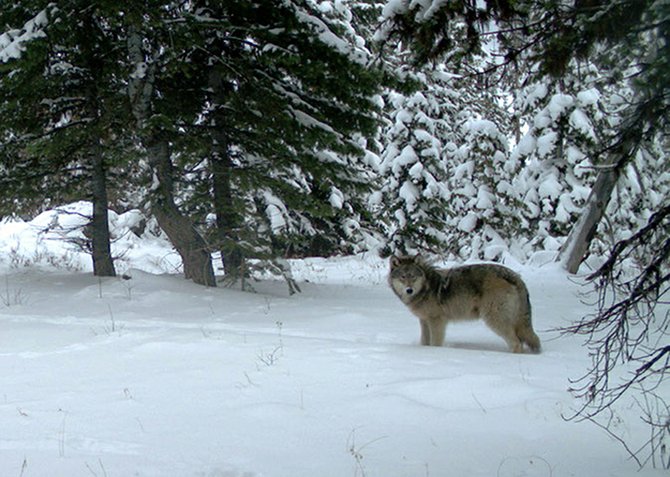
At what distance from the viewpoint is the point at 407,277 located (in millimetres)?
8297

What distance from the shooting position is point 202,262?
39.9 ft

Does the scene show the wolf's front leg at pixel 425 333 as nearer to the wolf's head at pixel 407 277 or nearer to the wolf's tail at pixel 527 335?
the wolf's head at pixel 407 277

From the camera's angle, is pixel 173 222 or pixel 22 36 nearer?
pixel 22 36

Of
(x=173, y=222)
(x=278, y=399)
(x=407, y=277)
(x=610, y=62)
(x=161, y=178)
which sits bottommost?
(x=278, y=399)

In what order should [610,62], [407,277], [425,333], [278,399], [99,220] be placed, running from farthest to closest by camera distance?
1. [99,220]
2. [407,277]
3. [425,333]
4. [278,399]
5. [610,62]

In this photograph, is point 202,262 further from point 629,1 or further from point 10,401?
point 629,1

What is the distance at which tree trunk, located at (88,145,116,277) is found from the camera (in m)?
11.8

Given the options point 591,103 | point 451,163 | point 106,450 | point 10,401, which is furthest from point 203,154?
point 451,163

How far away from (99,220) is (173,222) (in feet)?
5.43

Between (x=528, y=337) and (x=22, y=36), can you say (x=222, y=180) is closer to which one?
(x=22, y=36)

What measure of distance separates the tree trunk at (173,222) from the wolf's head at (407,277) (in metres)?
4.50

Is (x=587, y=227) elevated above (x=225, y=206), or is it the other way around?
(x=225, y=206)

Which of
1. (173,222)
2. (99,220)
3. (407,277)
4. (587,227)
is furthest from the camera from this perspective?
(587,227)

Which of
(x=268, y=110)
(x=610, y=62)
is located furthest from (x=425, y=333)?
(x=268, y=110)
